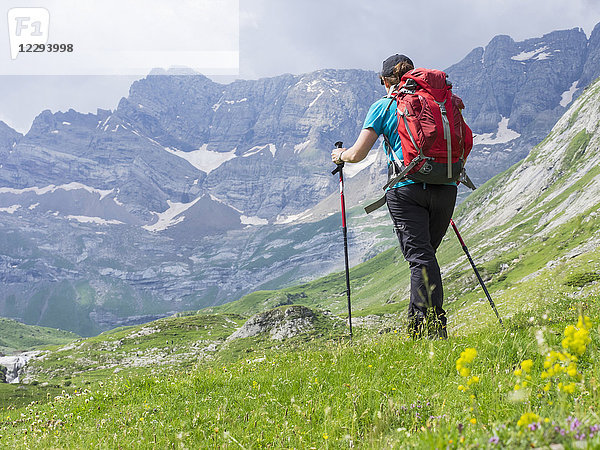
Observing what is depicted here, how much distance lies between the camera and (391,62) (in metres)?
7.79

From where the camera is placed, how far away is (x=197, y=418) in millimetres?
5105

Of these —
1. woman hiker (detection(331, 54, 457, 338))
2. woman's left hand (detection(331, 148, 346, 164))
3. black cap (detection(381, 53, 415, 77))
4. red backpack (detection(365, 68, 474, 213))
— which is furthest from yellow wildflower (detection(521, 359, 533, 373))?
black cap (detection(381, 53, 415, 77))

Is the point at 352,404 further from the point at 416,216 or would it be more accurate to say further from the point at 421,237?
the point at 416,216

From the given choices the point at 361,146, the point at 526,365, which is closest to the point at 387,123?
the point at 361,146

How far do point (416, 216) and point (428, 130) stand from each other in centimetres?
140

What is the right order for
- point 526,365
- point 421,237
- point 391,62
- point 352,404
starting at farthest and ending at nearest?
point 391,62 < point 421,237 < point 352,404 < point 526,365

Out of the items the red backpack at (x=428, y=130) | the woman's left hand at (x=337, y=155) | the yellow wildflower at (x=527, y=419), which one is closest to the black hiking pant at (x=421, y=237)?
the red backpack at (x=428, y=130)

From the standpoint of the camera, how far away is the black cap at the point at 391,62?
7.72 m

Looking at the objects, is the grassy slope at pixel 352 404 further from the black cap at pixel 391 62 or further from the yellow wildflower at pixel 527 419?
the black cap at pixel 391 62

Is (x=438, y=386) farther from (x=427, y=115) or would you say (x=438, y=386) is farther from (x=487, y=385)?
(x=427, y=115)

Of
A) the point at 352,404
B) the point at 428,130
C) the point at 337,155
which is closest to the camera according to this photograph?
the point at 352,404

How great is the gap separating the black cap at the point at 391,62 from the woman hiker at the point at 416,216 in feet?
1.92

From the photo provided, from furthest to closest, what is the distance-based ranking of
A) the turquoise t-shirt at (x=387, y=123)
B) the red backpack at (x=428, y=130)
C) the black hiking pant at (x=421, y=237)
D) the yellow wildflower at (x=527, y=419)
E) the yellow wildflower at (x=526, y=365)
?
the turquoise t-shirt at (x=387, y=123), the black hiking pant at (x=421, y=237), the red backpack at (x=428, y=130), the yellow wildflower at (x=526, y=365), the yellow wildflower at (x=527, y=419)

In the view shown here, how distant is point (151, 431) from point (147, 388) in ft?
10.7
